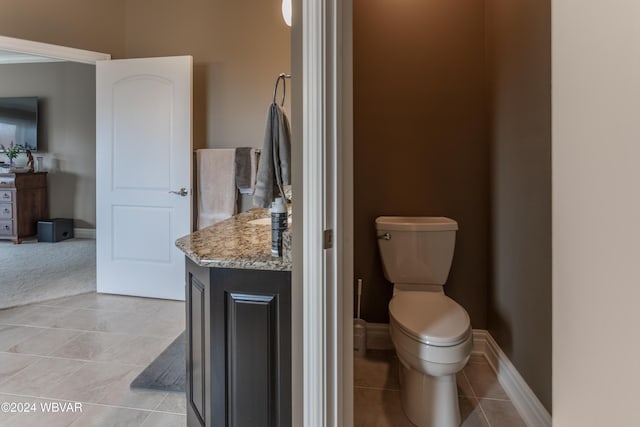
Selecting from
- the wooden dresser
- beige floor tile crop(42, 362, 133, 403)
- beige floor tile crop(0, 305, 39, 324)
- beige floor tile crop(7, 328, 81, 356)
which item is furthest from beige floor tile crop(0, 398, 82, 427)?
the wooden dresser

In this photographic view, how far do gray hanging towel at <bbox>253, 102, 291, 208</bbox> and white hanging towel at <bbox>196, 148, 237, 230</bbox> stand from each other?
191 cm

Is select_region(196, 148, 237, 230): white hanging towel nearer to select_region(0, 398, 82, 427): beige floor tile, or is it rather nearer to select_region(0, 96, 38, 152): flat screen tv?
select_region(0, 398, 82, 427): beige floor tile

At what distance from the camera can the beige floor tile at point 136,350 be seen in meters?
2.10

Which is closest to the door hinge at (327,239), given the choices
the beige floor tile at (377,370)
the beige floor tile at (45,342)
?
the beige floor tile at (377,370)

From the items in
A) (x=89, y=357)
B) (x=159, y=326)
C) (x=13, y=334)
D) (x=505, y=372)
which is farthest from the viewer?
(x=159, y=326)

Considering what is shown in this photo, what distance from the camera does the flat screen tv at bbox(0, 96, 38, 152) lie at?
5.42 metres

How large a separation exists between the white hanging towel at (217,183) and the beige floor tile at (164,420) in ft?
5.80

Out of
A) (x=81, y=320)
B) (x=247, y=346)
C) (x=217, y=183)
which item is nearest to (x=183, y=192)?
(x=217, y=183)

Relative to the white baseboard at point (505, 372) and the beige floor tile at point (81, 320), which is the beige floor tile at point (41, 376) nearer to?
the beige floor tile at point (81, 320)

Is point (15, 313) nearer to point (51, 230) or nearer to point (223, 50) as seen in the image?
point (223, 50)

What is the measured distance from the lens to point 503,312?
194 cm

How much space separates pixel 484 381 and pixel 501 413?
0.87 feet

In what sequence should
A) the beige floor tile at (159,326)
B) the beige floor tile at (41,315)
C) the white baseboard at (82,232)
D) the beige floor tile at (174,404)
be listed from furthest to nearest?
the white baseboard at (82,232) → the beige floor tile at (41,315) → the beige floor tile at (159,326) → the beige floor tile at (174,404)

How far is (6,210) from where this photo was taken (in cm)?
504
